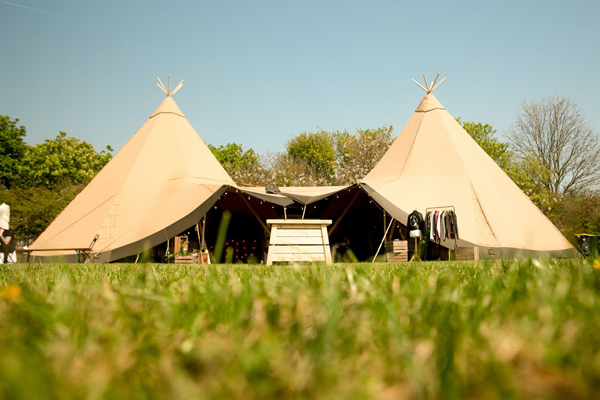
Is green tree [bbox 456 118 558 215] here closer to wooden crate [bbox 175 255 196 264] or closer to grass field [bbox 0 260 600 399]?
wooden crate [bbox 175 255 196 264]

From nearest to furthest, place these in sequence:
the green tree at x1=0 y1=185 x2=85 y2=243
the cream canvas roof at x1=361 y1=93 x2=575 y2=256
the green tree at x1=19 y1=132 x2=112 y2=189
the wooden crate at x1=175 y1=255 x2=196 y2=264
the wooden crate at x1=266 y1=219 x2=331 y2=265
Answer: the wooden crate at x1=266 y1=219 x2=331 y2=265
the wooden crate at x1=175 y1=255 x2=196 y2=264
the cream canvas roof at x1=361 y1=93 x2=575 y2=256
the green tree at x1=0 y1=185 x2=85 y2=243
the green tree at x1=19 y1=132 x2=112 y2=189

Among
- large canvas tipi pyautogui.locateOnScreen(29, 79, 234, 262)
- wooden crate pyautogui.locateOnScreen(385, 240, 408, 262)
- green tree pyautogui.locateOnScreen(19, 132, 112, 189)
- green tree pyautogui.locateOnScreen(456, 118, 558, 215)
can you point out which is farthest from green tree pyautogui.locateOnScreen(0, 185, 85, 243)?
green tree pyautogui.locateOnScreen(456, 118, 558, 215)

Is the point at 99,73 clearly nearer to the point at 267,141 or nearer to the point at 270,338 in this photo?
the point at 267,141

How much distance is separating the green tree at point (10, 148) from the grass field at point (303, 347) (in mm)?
37361

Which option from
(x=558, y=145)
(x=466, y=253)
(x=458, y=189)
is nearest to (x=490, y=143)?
(x=558, y=145)

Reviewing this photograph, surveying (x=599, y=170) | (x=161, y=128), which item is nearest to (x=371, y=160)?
(x=599, y=170)

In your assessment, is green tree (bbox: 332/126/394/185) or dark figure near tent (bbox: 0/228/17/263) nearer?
dark figure near tent (bbox: 0/228/17/263)

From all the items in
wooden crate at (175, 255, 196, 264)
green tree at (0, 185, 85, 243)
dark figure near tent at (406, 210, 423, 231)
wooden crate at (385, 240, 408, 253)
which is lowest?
wooden crate at (175, 255, 196, 264)

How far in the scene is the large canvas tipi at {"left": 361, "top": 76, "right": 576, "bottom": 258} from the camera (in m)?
9.87

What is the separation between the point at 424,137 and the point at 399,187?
218cm

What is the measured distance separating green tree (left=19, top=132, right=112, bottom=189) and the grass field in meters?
34.1

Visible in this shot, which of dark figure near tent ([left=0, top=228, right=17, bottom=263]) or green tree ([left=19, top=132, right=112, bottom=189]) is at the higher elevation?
green tree ([left=19, top=132, right=112, bottom=189])

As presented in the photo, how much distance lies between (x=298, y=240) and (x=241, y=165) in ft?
82.5

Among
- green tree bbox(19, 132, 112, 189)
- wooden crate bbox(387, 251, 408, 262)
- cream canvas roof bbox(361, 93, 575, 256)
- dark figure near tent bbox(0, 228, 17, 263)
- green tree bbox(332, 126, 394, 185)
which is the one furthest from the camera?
green tree bbox(19, 132, 112, 189)
